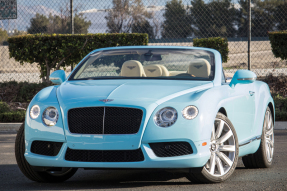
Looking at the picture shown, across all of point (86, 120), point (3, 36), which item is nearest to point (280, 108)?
point (86, 120)

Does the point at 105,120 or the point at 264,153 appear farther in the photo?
the point at 264,153

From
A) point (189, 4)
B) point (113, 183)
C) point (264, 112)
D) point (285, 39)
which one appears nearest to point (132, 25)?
point (189, 4)

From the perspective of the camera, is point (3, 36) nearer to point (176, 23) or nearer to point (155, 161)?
point (176, 23)

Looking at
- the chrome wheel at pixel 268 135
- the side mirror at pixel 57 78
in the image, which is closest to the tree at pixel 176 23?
the chrome wheel at pixel 268 135

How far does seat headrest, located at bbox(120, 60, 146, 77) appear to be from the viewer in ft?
20.2

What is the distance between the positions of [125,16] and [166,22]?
1.15 meters

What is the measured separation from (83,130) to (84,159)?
0.92ft

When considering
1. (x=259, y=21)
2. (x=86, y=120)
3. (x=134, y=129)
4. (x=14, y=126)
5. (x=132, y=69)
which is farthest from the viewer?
(x=259, y=21)

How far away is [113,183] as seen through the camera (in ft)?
17.3

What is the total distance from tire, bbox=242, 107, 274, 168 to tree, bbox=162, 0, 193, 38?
268 inches

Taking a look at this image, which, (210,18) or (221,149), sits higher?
(210,18)

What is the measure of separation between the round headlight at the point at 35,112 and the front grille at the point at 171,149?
1211 millimetres

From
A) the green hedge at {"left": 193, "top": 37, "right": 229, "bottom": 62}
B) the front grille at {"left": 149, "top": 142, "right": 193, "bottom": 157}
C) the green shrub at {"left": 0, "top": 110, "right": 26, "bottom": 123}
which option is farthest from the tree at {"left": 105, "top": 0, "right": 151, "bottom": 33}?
the front grille at {"left": 149, "top": 142, "right": 193, "bottom": 157}

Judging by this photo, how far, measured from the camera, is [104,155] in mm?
4746
